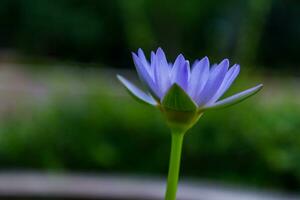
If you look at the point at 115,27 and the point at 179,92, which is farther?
the point at 115,27

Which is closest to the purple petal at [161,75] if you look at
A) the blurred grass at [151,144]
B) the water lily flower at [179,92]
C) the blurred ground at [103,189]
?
the water lily flower at [179,92]

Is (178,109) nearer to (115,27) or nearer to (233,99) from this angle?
(233,99)

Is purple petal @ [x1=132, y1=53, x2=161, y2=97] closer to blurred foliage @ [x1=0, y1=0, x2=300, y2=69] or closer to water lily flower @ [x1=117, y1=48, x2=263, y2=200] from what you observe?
water lily flower @ [x1=117, y1=48, x2=263, y2=200]

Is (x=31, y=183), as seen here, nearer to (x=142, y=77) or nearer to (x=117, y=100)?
(x=117, y=100)

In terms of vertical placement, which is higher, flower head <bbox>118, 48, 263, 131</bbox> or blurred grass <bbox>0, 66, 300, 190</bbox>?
blurred grass <bbox>0, 66, 300, 190</bbox>

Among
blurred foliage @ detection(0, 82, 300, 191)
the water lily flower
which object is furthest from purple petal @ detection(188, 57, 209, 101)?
blurred foliage @ detection(0, 82, 300, 191)

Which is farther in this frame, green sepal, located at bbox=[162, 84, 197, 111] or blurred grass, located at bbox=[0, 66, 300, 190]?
blurred grass, located at bbox=[0, 66, 300, 190]

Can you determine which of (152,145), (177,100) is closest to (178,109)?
(177,100)
